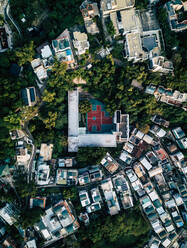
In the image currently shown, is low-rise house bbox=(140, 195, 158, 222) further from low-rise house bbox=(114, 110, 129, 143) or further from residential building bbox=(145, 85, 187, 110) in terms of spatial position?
residential building bbox=(145, 85, 187, 110)

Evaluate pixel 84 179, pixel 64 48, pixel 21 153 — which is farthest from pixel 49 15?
pixel 84 179

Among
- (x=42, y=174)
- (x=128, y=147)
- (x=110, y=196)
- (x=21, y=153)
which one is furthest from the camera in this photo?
(x=128, y=147)

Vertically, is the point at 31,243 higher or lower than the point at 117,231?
higher

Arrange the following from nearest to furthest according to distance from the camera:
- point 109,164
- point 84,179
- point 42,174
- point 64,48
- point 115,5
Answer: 1. point 115,5
2. point 64,48
3. point 42,174
4. point 84,179
5. point 109,164

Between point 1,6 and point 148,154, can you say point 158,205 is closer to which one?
point 148,154

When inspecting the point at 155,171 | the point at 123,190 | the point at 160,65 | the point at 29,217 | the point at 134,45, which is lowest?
the point at 123,190

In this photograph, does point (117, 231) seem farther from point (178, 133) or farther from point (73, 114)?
point (73, 114)

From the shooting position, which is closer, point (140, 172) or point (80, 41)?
point (80, 41)

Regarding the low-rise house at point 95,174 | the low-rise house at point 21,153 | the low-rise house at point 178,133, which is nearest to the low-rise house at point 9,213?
the low-rise house at point 21,153
